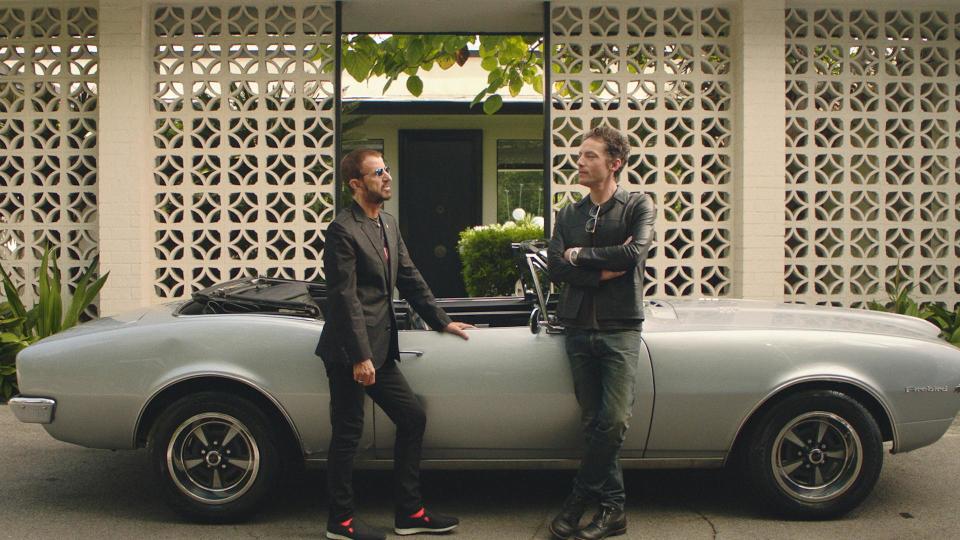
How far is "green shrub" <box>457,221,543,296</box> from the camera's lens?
1105 centimetres

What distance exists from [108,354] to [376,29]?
572 cm

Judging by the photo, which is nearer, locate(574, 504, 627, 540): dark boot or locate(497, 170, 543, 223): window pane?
Answer: locate(574, 504, 627, 540): dark boot

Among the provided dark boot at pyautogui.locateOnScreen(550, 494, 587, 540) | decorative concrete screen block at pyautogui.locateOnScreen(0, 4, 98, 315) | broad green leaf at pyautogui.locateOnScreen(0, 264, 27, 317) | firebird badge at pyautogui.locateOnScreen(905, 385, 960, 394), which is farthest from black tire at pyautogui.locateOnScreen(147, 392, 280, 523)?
decorative concrete screen block at pyautogui.locateOnScreen(0, 4, 98, 315)

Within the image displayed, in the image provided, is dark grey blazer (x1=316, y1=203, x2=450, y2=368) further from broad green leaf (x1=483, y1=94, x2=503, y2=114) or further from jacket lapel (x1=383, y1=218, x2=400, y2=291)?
broad green leaf (x1=483, y1=94, x2=503, y2=114)

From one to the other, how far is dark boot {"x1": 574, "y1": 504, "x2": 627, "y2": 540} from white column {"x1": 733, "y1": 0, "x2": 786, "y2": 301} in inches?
176

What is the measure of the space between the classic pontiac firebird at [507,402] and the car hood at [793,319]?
83mm

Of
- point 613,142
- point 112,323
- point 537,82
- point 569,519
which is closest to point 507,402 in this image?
point 569,519

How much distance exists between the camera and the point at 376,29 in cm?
966

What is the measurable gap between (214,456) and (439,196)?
10.3 meters

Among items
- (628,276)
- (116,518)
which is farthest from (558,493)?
(116,518)

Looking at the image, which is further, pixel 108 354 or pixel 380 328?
pixel 108 354

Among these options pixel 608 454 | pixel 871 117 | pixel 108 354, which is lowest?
pixel 608 454

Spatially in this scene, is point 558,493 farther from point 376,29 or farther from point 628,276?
point 376,29

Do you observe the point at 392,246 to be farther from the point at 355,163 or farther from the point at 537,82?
the point at 537,82
